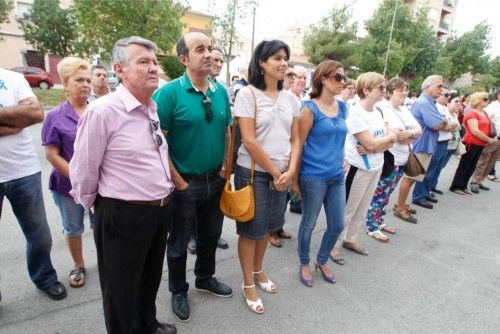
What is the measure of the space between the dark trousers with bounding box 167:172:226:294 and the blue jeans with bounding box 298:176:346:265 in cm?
76

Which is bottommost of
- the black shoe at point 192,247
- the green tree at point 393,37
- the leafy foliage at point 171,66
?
the black shoe at point 192,247

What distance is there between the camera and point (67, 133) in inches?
94.3

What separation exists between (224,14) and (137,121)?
2125cm

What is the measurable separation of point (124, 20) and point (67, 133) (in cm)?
1517

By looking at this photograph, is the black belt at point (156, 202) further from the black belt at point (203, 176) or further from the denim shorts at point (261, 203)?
the denim shorts at point (261, 203)

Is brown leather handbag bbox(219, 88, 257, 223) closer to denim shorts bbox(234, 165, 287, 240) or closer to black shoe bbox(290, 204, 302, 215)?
denim shorts bbox(234, 165, 287, 240)

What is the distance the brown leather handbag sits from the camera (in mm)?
2377

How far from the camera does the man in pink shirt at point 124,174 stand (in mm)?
1663

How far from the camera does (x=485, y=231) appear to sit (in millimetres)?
4672

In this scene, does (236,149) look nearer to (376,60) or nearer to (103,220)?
(103,220)

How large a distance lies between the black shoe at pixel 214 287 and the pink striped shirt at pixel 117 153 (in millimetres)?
1287

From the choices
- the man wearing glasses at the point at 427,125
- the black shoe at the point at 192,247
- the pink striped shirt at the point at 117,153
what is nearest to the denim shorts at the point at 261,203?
the pink striped shirt at the point at 117,153

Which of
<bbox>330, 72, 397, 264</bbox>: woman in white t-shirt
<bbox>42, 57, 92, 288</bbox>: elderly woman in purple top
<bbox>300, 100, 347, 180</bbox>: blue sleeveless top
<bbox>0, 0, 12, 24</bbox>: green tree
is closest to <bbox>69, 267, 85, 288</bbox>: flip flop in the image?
<bbox>42, 57, 92, 288</bbox>: elderly woman in purple top

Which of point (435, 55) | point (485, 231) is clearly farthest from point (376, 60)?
point (485, 231)
